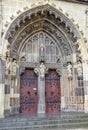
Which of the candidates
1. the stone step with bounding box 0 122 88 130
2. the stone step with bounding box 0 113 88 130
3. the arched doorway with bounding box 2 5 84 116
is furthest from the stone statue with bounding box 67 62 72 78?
the stone step with bounding box 0 122 88 130

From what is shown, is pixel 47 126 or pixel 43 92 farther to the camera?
pixel 43 92

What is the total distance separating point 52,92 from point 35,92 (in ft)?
2.16

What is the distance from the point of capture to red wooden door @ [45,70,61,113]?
8.38 m

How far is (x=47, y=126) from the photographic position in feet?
20.2

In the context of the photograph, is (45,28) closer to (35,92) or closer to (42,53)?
(42,53)

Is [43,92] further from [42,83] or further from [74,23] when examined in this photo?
[74,23]

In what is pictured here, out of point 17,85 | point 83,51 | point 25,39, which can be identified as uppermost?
point 25,39

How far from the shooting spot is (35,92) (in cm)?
830

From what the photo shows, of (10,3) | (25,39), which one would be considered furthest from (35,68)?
(10,3)

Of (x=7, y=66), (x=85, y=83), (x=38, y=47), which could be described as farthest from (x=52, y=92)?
(x=7, y=66)

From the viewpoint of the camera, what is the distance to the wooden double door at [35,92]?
8.16 m

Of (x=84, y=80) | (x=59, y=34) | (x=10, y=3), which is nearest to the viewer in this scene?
(x=10, y=3)

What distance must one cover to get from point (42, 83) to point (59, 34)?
196 cm

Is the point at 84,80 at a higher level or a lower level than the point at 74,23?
lower
